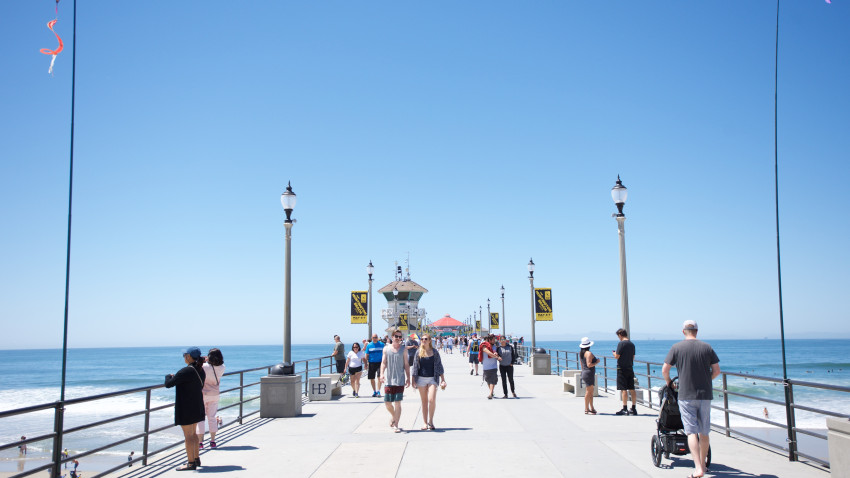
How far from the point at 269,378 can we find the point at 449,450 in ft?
18.3

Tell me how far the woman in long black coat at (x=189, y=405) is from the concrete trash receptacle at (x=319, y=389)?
8.19 meters

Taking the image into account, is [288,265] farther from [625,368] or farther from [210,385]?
[625,368]

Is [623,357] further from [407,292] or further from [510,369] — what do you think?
[407,292]

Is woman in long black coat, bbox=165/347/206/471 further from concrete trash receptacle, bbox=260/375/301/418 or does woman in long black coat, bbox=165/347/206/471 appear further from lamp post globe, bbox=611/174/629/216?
lamp post globe, bbox=611/174/629/216

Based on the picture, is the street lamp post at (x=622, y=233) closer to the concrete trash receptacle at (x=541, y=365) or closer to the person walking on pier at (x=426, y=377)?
the person walking on pier at (x=426, y=377)

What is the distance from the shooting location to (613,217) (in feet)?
45.2

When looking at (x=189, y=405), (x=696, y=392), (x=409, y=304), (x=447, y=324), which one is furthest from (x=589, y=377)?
(x=447, y=324)

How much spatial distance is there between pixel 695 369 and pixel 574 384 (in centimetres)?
1012

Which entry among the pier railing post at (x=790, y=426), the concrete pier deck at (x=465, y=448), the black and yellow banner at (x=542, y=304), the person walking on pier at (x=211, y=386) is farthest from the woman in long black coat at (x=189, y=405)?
the black and yellow banner at (x=542, y=304)

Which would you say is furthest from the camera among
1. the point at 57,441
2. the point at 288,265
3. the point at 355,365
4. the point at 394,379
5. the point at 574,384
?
the point at 355,365

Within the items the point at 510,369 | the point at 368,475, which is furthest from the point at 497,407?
the point at 368,475

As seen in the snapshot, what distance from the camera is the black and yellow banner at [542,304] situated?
2734cm

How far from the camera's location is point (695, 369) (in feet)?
22.7

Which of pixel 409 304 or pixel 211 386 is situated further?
pixel 409 304
